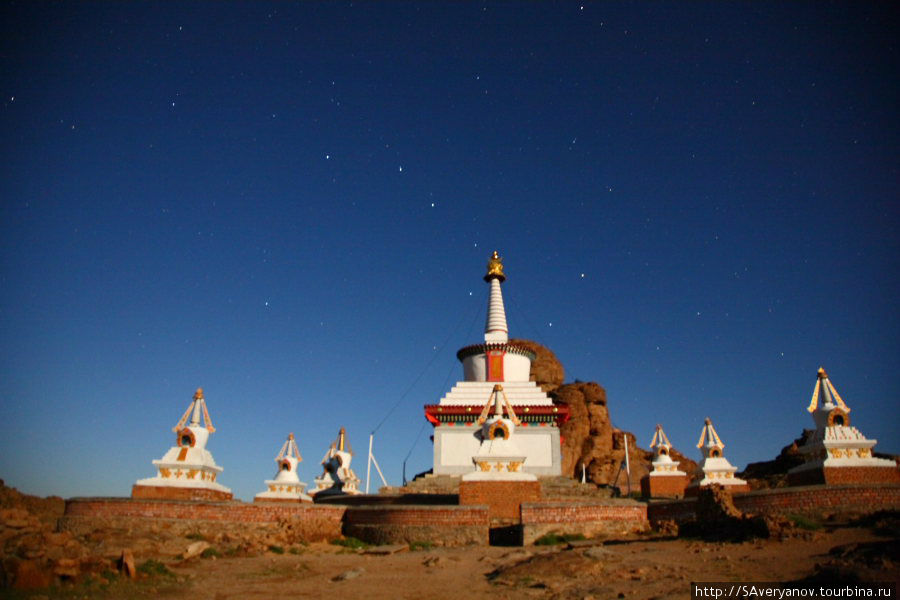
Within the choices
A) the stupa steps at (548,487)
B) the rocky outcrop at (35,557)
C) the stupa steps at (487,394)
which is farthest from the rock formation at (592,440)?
the rocky outcrop at (35,557)

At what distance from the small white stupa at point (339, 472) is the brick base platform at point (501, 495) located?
12.1 meters

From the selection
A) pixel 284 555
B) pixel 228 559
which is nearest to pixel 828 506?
pixel 284 555

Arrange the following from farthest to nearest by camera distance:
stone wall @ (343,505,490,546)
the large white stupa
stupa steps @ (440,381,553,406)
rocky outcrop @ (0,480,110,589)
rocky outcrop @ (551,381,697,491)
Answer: rocky outcrop @ (551,381,697,491) < stupa steps @ (440,381,553,406) < the large white stupa < stone wall @ (343,505,490,546) < rocky outcrop @ (0,480,110,589)

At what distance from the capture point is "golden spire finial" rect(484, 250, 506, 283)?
3741 centimetres

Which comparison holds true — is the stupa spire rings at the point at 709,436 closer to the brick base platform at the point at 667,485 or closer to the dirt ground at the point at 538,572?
the brick base platform at the point at 667,485

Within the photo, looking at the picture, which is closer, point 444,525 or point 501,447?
point 444,525

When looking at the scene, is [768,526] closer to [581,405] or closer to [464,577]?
[464,577]

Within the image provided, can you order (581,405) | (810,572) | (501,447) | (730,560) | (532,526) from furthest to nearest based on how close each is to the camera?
(581,405) → (501,447) → (532,526) → (730,560) → (810,572)

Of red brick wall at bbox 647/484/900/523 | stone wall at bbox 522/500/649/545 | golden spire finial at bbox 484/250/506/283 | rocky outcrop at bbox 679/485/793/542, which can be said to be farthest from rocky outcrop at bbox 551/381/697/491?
rocky outcrop at bbox 679/485/793/542

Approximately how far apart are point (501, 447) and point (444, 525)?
4490mm

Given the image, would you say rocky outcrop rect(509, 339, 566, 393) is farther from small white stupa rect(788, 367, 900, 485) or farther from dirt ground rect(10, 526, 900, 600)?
dirt ground rect(10, 526, 900, 600)

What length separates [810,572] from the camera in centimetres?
730

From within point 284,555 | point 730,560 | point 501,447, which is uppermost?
point 501,447

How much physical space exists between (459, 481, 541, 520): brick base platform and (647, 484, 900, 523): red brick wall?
4.40 meters
